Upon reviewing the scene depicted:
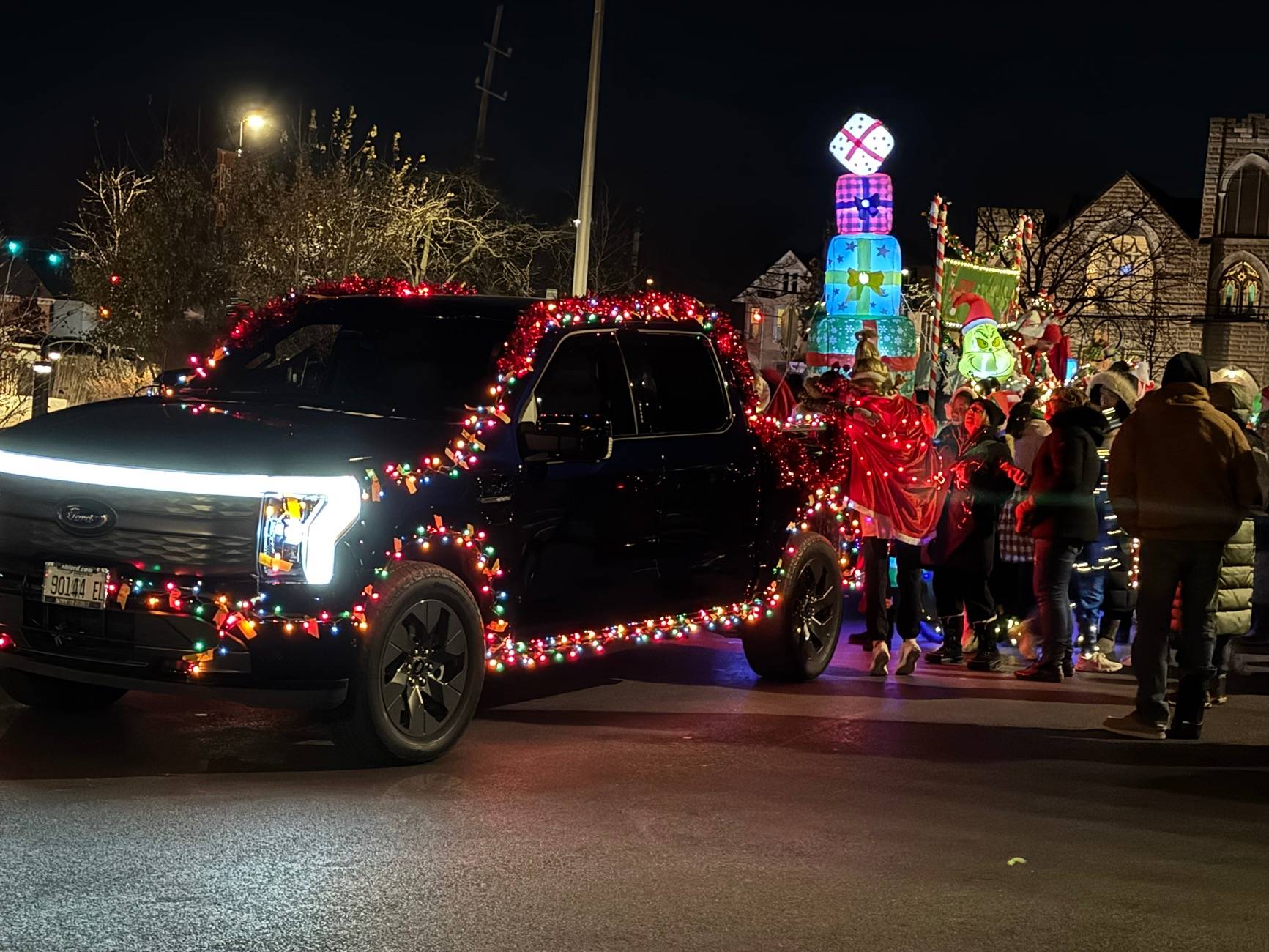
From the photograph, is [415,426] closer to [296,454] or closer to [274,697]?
[296,454]

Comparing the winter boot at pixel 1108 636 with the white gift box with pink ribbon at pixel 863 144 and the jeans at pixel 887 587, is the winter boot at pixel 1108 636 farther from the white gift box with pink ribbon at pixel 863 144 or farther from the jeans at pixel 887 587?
the white gift box with pink ribbon at pixel 863 144

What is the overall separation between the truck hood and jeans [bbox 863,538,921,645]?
13.3 ft

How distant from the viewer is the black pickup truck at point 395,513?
6.93 metres

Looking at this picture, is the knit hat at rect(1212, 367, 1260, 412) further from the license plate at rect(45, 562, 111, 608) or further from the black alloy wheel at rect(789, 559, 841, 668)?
the license plate at rect(45, 562, 111, 608)

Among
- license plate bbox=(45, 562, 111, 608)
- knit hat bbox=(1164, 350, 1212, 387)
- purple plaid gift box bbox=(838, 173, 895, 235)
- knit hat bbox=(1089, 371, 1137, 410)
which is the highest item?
purple plaid gift box bbox=(838, 173, 895, 235)

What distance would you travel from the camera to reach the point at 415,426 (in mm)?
7699

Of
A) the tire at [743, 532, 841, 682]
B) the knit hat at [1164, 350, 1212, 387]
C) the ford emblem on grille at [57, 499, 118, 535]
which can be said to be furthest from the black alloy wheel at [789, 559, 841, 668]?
the ford emblem on grille at [57, 499, 118, 535]

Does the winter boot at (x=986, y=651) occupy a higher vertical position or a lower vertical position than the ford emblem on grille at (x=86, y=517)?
lower

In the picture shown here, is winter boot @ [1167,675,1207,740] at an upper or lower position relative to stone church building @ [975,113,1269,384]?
lower

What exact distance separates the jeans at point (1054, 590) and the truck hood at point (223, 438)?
4804 mm

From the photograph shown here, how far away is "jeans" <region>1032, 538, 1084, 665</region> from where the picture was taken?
10898mm

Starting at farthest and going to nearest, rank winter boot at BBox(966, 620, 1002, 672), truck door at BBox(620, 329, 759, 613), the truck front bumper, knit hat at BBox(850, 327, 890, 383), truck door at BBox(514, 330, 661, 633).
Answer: winter boot at BBox(966, 620, 1002, 672), knit hat at BBox(850, 327, 890, 383), truck door at BBox(620, 329, 759, 613), truck door at BBox(514, 330, 661, 633), the truck front bumper

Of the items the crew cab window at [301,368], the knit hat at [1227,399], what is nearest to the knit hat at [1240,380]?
the knit hat at [1227,399]

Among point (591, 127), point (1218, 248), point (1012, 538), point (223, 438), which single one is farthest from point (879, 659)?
point (1218, 248)
